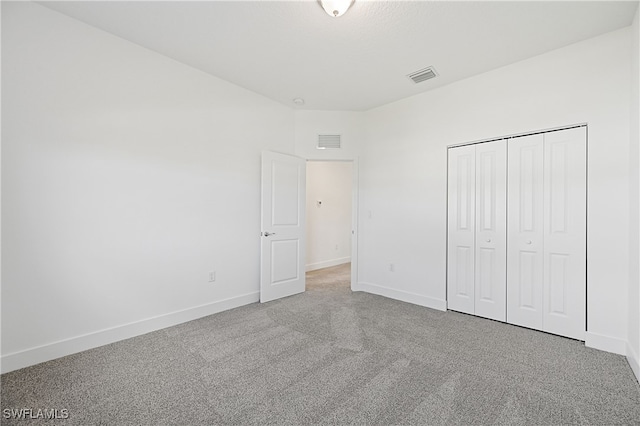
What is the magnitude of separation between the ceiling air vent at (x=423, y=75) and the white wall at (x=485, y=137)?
1.26 ft

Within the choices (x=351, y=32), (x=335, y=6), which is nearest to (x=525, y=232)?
(x=351, y=32)

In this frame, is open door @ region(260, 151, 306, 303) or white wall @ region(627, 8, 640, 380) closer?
white wall @ region(627, 8, 640, 380)

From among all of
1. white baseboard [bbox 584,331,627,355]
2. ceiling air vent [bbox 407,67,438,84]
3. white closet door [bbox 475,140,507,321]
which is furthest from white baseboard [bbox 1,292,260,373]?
white baseboard [bbox 584,331,627,355]

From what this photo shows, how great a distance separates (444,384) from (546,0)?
9.59 feet

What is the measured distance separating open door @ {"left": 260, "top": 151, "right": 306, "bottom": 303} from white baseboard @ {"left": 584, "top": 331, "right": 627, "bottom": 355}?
10.6 ft

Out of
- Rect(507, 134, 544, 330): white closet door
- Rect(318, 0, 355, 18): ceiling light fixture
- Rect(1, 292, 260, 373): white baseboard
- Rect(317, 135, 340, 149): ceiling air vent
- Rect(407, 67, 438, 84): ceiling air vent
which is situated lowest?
Rect(1, 292, 260, 373): white baseboard

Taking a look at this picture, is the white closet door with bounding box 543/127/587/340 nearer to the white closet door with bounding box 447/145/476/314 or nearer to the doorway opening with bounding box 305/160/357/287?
the white closet door with bounding box 447/145/476/314

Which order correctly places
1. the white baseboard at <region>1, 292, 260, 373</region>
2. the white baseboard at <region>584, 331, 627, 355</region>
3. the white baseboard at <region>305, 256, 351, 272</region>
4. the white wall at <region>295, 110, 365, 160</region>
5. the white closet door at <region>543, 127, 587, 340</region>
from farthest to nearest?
the white baseboard at <region>305, 256, 351, 272</region>
the white wall at <region>295, 110, 365, 160</region>
the white closet door at <region>543, 127, 587, 340</region>
the white baseboard at <region>584, 331, 627, 355</region>
the white baseboard at <region>1, 292, 260, 373</region>

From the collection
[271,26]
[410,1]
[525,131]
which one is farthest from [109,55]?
[525,131]

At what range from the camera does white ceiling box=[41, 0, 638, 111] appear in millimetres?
2303

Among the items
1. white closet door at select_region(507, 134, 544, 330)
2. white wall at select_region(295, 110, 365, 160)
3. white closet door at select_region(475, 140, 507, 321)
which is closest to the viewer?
white closet door at select_region(507, 134, 544, 330)

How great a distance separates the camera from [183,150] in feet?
10.5

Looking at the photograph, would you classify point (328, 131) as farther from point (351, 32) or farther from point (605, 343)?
point (605, 343)

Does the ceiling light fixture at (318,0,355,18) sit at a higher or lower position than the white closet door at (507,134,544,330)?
higher
